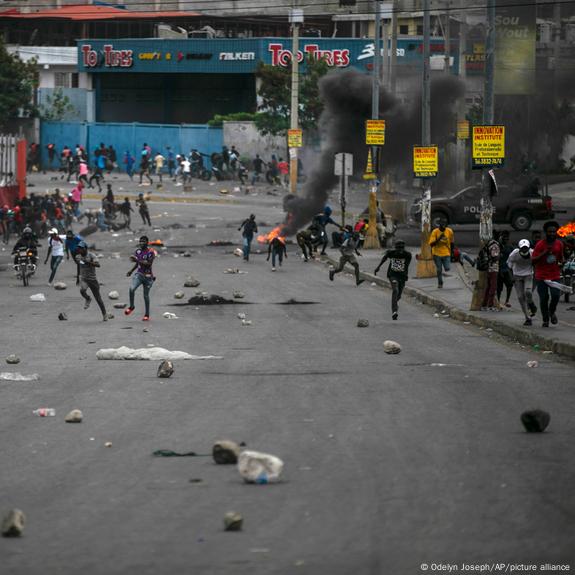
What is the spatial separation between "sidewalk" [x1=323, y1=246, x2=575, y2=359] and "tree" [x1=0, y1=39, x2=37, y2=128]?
41.0 metres

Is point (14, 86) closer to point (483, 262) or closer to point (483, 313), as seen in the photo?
point (483, 262)

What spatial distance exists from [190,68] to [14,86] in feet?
36.0

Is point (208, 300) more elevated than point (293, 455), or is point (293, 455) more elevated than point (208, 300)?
point (293, 455)

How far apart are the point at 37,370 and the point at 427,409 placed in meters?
5.54

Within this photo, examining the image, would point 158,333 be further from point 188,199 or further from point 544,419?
point 188,199

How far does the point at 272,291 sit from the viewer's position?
27.8 m

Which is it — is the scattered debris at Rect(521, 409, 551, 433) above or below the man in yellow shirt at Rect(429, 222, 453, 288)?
below

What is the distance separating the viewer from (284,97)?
6706cm

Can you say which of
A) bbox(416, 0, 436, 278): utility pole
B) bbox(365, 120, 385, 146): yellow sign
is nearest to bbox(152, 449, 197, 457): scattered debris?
bbox(416, 0, 436, 278): utility pole

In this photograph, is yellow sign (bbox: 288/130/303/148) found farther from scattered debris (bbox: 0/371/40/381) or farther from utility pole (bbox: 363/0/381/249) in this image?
scattered debris (bbox: 0/371/40/381)

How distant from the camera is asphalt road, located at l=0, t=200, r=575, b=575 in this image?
7.00 m

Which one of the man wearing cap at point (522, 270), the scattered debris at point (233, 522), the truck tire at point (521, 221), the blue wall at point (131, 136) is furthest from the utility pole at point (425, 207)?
the blue wall at point (131, 136)

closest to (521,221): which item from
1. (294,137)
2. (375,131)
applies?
(375,131)

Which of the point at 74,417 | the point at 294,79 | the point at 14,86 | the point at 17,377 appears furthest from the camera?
the point at 14,86
